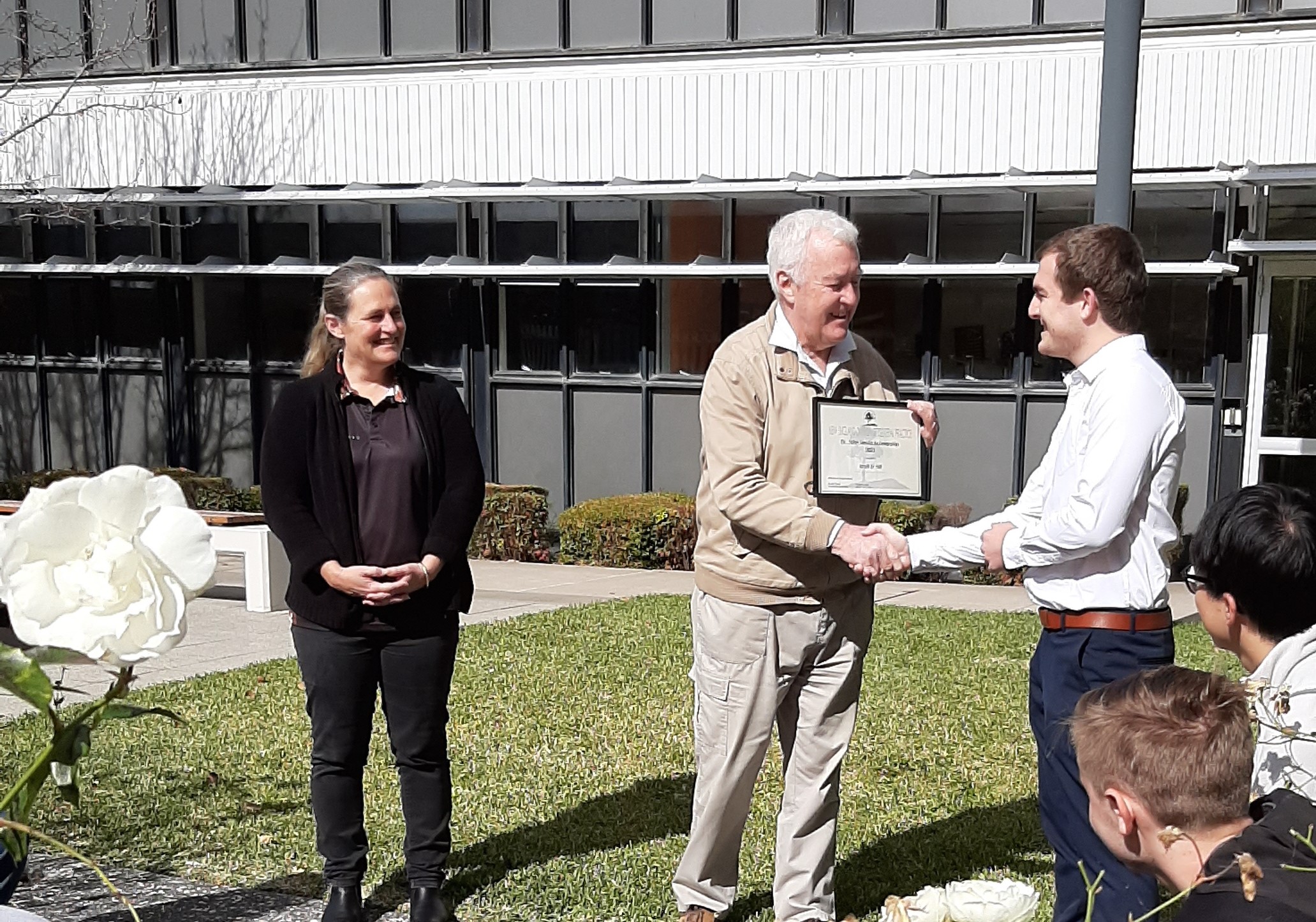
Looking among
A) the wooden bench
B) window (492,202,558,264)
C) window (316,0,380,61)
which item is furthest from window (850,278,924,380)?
window (316,0,380,61)

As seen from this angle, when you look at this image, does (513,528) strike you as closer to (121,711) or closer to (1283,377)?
(1283,377)

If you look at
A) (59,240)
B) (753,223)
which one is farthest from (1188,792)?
(59,240)

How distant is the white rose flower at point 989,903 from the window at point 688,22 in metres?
13.6

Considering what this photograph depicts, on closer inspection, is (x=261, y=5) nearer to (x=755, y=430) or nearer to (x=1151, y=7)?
(x=1151, y=7)

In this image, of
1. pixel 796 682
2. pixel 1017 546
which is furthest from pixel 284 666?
pixel 1017 546

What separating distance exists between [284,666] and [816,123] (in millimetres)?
7915

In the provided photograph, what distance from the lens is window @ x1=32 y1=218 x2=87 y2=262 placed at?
16594 millimetres

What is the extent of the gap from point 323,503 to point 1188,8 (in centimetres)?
1100

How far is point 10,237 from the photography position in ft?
55.3

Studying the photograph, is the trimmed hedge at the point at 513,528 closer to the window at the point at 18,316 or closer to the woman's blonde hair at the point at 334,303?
the window at the point at 18,316

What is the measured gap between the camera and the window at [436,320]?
15.0 meters

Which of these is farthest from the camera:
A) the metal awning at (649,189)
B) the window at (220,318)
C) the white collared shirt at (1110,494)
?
the window at (220,318)

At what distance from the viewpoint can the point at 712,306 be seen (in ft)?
46.4

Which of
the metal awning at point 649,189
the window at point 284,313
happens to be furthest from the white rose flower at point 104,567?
the window at point 284,313
